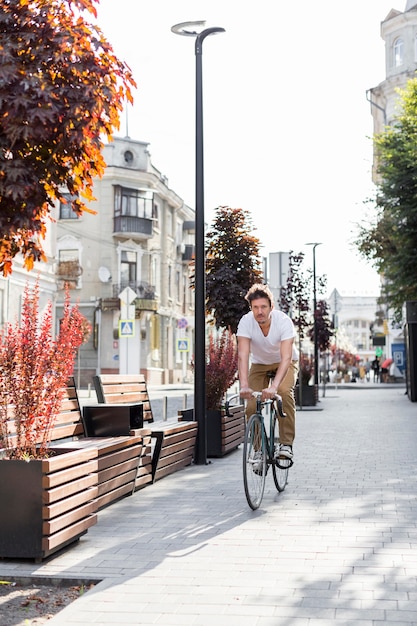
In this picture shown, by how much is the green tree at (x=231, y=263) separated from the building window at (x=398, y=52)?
41.2 meters

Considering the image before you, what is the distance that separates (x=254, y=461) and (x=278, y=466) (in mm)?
791

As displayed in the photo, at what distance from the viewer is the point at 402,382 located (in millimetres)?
54312

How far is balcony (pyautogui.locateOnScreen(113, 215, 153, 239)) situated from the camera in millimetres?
54312

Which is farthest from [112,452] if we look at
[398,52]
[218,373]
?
[398,52]

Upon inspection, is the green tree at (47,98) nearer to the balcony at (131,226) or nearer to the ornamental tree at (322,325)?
the ornamental tree at (322,325)

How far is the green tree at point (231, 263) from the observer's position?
811 inches

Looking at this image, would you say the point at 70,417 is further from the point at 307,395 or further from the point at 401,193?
the point at 307,395

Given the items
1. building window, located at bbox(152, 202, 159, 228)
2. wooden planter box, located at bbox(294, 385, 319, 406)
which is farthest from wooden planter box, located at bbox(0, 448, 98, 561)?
building window, located at bbox(152, 202, 159, 228)

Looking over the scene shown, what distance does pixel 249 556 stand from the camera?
5824 mm

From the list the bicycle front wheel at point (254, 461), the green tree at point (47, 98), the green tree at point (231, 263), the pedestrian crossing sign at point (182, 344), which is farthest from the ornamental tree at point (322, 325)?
the green tree at point (47, 98)

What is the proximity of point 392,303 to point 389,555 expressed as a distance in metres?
23.0

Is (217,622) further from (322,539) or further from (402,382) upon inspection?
(402,382)

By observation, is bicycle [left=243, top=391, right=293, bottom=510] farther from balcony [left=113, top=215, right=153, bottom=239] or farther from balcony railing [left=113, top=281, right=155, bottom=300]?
balcony [left=113, top=215, right=153, bottom=239]

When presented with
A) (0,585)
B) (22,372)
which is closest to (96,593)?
(0,585)
